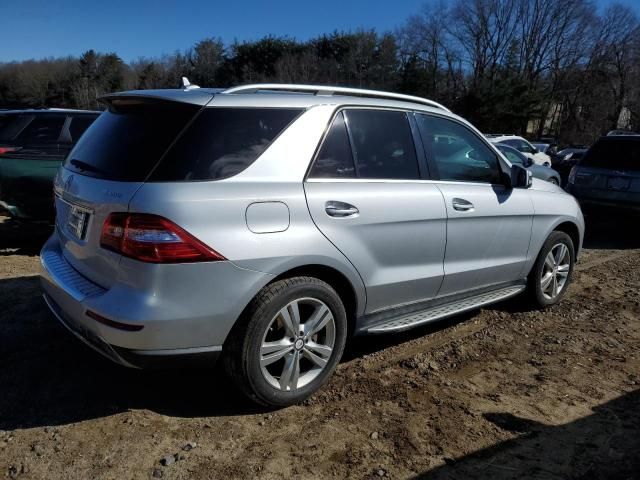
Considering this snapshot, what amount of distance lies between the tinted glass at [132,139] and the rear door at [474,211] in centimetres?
177

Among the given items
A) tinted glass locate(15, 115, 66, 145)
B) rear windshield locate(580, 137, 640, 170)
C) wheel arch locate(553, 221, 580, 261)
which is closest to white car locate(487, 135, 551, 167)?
rear windshield locate(580, 137, 640, 170)

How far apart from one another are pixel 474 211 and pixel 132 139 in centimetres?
240

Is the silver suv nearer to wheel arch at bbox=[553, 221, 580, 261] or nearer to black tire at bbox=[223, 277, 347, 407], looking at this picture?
Result: black tire at bbox=[223, 277, 347, 407]

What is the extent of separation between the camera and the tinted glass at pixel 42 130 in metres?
6.72

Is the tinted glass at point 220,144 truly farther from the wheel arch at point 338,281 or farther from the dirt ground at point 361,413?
the dirt ground at point 361,413

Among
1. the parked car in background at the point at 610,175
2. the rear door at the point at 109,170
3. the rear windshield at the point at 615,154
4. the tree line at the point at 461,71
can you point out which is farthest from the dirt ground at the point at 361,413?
the tree line at the point at 461,71

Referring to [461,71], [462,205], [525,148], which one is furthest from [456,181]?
[461,71]

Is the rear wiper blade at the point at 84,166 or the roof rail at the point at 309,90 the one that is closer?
the rear wiper blade at the point at 84,166

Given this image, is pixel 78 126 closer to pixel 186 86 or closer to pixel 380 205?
pixel 186 86

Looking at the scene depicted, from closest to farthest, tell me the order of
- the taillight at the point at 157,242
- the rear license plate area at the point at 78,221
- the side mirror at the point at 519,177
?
the taillight at the point at 157,242 → the rear license plate area at the point at 78,221 → the side mirror at the point at 519,177

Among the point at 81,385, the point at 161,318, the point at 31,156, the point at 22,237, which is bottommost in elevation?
the point at 22,237

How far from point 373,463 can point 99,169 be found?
213cm

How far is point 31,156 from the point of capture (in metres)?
6.48

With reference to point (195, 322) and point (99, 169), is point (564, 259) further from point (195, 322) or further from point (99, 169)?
point (99, 169)
